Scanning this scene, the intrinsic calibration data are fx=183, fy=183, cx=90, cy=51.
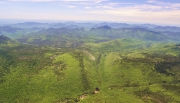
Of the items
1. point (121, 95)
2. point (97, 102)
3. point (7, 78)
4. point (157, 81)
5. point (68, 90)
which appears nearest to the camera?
point (97, 102)

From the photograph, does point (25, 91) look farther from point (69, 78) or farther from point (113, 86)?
point (113, 86)

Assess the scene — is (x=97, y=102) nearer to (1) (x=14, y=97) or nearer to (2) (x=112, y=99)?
(2) (x=112, y=99)

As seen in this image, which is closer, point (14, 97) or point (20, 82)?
point (14, 97)

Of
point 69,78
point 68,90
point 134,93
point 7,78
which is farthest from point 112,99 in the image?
point 7,78

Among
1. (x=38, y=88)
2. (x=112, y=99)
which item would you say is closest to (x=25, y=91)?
(x=38, y=88)

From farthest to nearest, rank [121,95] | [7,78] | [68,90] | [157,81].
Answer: [157,81] < [7,78] < [68,90] < [121,95]

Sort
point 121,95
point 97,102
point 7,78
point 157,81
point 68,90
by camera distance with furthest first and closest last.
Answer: point 157,81, point 7,78, point 68,90, point 121,95, point 97,102

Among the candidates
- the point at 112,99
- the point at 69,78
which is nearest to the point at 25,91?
the point at 69,78

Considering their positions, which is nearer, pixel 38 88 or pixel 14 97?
pixel 14 97
